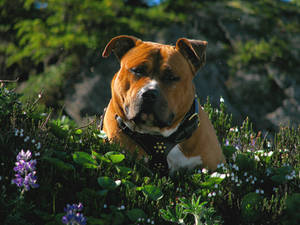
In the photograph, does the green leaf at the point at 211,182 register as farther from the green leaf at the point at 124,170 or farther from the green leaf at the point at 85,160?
the green leaf at the point at 85,160

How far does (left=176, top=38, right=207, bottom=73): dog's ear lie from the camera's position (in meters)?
3.20

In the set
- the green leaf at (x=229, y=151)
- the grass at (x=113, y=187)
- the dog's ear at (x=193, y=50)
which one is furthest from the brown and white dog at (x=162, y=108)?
the green leaf at (x=229, y=151)

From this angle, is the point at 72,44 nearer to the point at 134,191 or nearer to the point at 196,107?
the point at 196,107

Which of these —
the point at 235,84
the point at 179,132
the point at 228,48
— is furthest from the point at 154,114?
the point at 228,48

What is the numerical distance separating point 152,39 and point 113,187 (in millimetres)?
5470

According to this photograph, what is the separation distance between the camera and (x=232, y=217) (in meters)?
2.74

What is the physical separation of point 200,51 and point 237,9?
619cm

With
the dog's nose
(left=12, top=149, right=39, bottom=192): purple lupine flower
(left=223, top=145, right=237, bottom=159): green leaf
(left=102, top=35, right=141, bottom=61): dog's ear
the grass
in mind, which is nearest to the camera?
(left=12, top=149, right=39, bottom=192): purple lupine flower

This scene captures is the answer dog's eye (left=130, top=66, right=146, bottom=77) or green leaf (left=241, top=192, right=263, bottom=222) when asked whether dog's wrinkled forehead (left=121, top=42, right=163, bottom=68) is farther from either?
green leaf (left=241, top=192, right=263, bottom=222)

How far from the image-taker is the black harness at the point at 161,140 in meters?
3.12

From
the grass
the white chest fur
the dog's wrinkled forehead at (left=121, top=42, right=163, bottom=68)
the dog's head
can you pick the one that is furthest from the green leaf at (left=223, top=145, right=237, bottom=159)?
the dog's wrinkled forehead at (left=121, top=42, right=163, bottom=68)

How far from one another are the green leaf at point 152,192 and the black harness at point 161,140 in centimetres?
54

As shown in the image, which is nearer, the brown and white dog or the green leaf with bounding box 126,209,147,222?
the green leaf with bounding box 126,209,147,222

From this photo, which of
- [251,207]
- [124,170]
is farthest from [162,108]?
[251,207]
